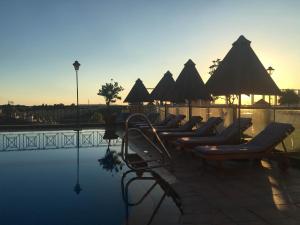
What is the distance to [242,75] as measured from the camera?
8.87 metres

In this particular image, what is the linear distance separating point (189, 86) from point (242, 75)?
11.7ft

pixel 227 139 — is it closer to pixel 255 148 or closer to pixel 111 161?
pixel 255 148

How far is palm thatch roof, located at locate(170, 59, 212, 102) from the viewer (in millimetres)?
12164

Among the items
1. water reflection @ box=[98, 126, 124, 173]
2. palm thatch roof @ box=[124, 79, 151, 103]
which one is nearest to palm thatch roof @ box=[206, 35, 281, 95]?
water reflection @ box=[98, 126, 124, 173]

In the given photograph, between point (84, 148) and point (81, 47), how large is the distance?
7.95 m

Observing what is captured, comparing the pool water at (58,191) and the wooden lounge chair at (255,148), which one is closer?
the pool water at (58,191)

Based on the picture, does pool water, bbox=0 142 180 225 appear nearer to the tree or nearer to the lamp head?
the lamp head

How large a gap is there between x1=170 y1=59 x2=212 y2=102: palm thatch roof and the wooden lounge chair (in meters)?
3.69

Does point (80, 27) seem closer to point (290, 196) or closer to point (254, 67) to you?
point (254, 67)

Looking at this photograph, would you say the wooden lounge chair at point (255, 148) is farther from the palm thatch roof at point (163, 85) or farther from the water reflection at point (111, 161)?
the palm thatch roof at point (163, 85)

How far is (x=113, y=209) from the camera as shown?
582cm

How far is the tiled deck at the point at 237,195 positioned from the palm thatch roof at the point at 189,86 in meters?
3.67

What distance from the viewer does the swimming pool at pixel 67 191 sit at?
5.45 metres

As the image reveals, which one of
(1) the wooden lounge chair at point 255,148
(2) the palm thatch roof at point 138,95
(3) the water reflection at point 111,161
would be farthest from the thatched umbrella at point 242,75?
(2) the palm thatch roof at point 138,95
